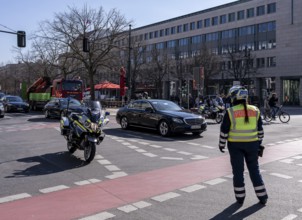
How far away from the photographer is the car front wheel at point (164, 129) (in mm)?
15523

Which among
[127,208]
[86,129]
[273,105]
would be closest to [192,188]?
[127,208]

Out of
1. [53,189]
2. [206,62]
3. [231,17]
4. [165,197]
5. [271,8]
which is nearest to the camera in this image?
[165,197]

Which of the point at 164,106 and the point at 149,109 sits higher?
the point at 164,106

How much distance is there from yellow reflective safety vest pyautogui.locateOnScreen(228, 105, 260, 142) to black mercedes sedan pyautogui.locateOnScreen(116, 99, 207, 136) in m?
8.99

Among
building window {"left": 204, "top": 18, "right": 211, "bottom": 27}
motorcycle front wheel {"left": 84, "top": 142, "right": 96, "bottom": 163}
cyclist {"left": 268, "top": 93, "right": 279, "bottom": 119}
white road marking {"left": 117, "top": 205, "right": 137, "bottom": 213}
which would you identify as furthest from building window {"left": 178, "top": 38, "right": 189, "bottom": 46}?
white road marking {"left": 117, "top": 205, "right": 137, "bottom": 213}

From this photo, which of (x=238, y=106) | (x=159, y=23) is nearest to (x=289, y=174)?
(x=238, y=106)

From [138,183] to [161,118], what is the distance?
332 inches

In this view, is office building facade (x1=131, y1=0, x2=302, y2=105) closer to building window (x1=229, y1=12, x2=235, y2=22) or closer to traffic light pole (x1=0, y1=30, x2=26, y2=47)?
building window (x1=229, y1=12, x2=235, y2=22)

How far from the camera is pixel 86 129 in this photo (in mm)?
9758

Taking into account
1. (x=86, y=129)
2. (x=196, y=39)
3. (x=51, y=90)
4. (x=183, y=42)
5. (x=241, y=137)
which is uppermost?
(x=196, y=39)

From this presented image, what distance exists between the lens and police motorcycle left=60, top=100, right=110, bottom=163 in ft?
31.6

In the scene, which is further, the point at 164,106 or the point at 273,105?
the point at 273,105

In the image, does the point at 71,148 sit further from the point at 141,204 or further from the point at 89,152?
the point at 141,204

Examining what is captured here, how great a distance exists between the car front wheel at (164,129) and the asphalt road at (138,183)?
98.5 inches
